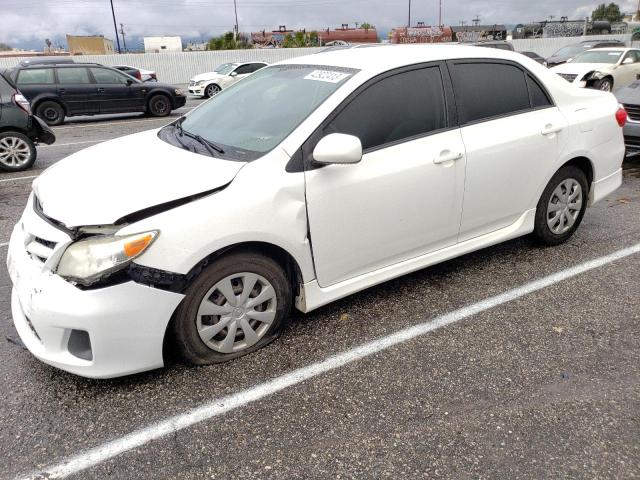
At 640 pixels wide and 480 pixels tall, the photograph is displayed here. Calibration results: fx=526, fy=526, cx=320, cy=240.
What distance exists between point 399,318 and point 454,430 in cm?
104

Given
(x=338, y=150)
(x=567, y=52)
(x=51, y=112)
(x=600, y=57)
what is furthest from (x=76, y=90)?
(x=567, y=52)

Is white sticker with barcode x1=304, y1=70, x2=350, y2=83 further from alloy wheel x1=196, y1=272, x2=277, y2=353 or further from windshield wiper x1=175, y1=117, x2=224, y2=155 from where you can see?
alloy wheel x1=196, y1=272, x2=277, y2=353

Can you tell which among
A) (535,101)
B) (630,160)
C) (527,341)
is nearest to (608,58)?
(630,160)

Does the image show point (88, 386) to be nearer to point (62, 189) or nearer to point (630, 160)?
point (62, 189)

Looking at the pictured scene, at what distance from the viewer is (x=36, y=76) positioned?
13.3 m

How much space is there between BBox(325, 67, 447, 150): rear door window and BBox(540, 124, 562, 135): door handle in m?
0.95

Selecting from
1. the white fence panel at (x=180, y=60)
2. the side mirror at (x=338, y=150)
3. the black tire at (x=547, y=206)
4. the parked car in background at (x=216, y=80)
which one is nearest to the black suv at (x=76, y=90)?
the parked car in background at (x=216, y=80)

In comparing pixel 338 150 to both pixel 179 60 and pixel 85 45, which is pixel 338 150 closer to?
pixel 179 60

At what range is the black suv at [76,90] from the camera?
13.3 metres

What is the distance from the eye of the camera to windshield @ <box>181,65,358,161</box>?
3.02 meters

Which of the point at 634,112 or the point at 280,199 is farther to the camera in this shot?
the point at 634,112

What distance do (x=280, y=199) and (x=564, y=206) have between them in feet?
8.73

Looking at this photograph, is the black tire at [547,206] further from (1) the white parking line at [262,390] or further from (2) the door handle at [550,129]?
(1) the white parking line at [262,390]

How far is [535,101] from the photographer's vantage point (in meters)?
3.92
